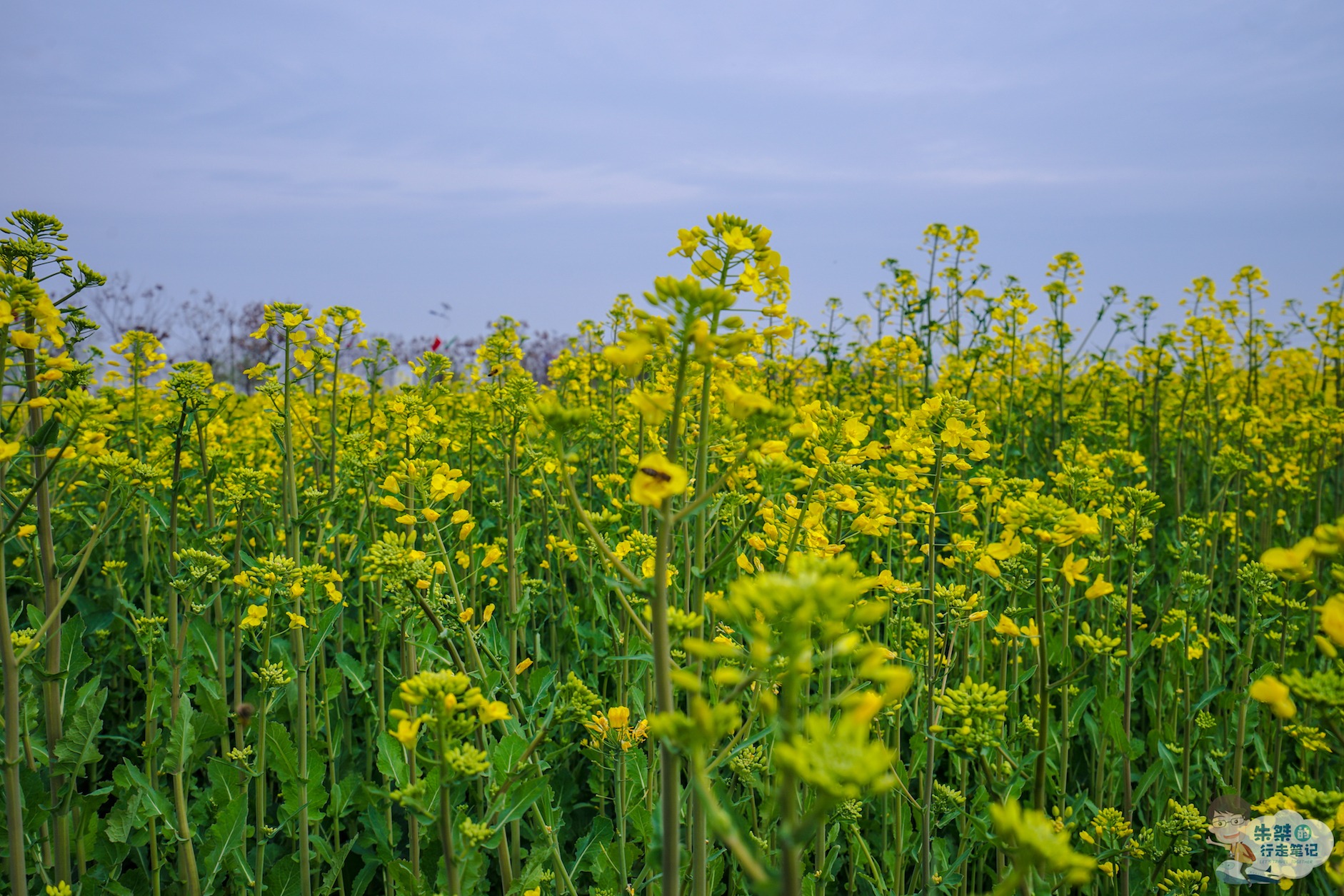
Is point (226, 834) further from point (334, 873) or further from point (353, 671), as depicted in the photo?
point (353, 671)

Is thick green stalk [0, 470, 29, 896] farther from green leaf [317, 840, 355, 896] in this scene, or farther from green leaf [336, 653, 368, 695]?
green leaf [336, 653, 368, 695]

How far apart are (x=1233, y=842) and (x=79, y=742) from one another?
3863 millimetres

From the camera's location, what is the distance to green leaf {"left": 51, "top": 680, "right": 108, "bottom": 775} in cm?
250

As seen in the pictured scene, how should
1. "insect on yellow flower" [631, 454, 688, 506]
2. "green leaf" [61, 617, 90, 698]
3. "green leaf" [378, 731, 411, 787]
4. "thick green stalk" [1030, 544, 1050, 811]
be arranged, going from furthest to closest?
"green leaf" [61, 617, 90, 698], "green leaf" [378, 731, 411, 787], "thick green stalk" [1030, 544, 1050, 811], "insect on yellow flower" [631, 454, 688, 506]

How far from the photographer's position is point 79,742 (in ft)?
Result: 8.32

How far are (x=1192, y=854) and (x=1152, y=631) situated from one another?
3.75 feet

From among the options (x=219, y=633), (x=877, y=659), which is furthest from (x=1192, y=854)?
(x=219, y=633)

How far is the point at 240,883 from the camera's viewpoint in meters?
2.72

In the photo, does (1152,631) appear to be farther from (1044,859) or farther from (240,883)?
(240,883)

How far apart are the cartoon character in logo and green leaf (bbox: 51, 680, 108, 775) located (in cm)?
372

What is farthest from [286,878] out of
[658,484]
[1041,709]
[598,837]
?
[1041,709]

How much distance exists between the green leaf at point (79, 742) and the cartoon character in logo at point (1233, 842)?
3.72m

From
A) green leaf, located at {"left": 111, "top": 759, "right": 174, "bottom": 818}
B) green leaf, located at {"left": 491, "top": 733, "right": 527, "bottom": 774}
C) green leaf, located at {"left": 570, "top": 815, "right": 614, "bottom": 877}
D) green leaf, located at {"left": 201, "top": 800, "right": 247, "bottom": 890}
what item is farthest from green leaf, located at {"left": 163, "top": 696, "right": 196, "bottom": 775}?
green leaf, located at {"left": 570, "top": 815, "right": 614, "bottom": 877}

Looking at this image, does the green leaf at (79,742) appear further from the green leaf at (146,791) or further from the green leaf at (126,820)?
the green leaf at (126,820)
